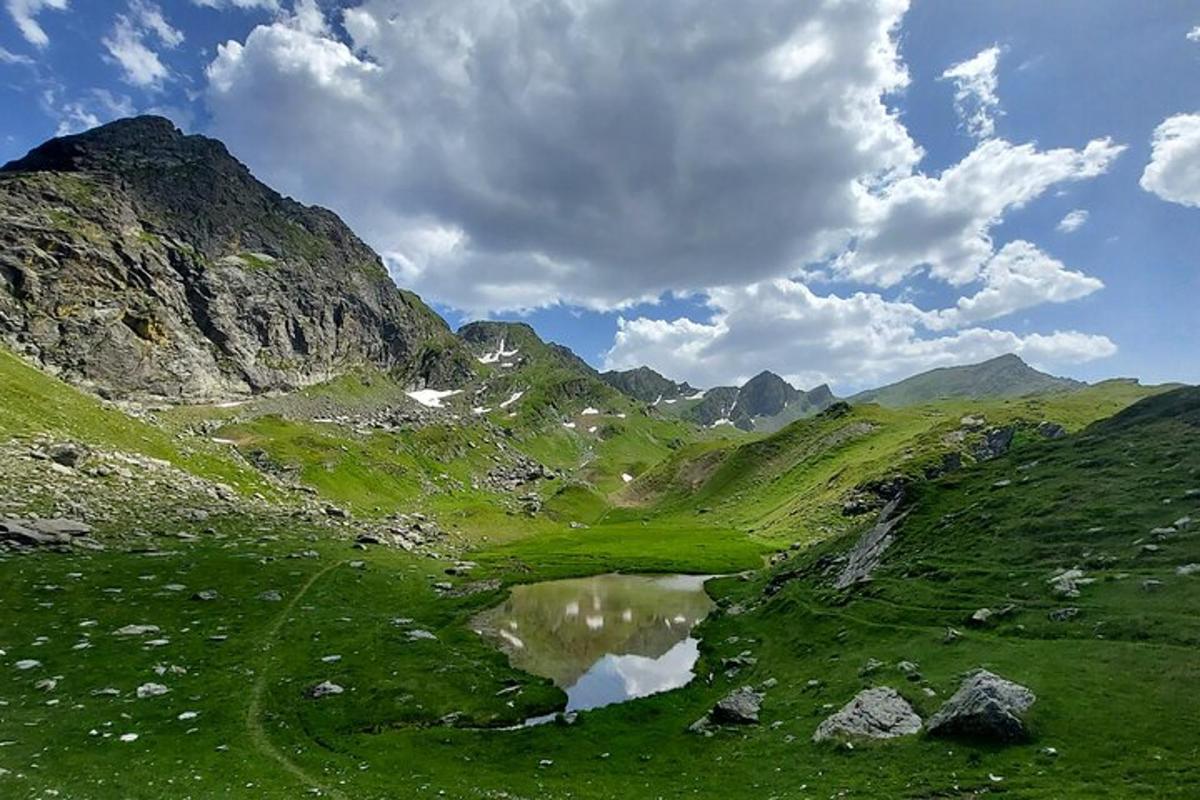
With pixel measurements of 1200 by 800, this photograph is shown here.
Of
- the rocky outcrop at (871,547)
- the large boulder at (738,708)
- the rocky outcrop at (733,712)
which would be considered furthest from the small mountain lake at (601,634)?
the rocky outcrop at (871,547)

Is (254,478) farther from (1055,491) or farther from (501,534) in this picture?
(1055,491)

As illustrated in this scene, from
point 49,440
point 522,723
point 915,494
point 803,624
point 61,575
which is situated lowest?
point 522,723

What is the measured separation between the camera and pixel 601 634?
7050 centimetres

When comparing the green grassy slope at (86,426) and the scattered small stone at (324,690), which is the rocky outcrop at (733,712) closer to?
the scattered small stone at (324,690)

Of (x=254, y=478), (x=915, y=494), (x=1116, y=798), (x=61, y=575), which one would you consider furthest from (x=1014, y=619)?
(x=254, y=478)

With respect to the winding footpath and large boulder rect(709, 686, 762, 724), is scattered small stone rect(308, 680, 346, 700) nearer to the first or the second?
the winding footpath

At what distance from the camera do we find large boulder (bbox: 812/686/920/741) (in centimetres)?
3225

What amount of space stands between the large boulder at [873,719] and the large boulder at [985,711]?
5.27ft

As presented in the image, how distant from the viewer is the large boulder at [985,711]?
28953mm

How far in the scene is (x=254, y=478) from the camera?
124438 millimetres

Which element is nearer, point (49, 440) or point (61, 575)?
point (61, 575)

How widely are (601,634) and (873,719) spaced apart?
4071cm

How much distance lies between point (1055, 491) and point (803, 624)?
2908cm

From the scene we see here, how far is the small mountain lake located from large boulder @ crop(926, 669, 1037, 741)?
963 inches
